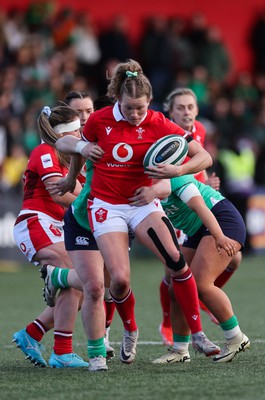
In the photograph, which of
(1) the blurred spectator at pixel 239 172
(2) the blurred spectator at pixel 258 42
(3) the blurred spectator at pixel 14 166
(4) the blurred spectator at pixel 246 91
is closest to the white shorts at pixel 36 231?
(3) the blurred spectator at pixel 14 166

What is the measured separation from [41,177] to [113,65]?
32.7 feet

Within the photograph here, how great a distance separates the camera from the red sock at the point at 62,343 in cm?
691

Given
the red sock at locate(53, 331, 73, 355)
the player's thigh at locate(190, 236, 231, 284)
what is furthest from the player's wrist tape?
the red sock at locate(53, 331, 73, 355)

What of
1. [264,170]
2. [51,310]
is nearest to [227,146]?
[264,170]

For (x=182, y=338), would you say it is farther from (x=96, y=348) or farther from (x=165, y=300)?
(x=165, y=300)

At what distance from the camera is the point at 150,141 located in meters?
6.47

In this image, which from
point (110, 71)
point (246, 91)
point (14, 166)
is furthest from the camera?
point (246, 91)

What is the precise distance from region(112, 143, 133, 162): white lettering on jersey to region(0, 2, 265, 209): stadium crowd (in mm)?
8572

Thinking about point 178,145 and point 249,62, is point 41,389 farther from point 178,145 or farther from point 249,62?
point 249,62

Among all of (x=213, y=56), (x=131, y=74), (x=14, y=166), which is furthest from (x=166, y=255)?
(x=213, y=56)

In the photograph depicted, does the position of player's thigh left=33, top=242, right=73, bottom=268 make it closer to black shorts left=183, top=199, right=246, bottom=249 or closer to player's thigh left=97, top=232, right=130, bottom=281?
player's thigh left=97, top=232, right=130, bottom=281

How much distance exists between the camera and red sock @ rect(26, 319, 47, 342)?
7.19 metres

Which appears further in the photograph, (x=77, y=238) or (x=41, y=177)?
(x=41, y=177)

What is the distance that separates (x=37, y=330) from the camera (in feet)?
23.7
